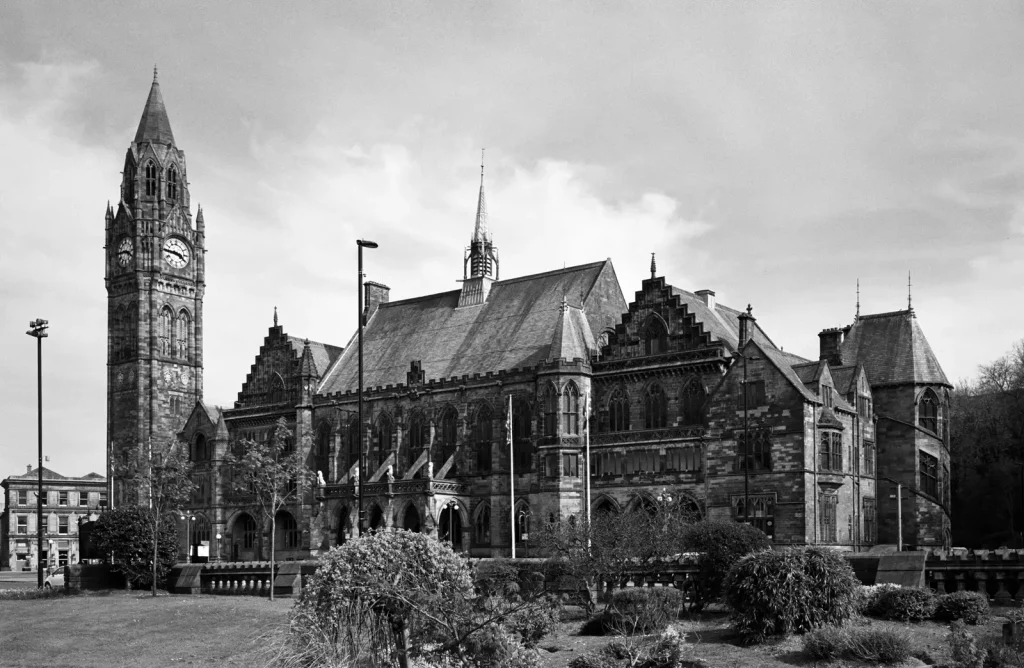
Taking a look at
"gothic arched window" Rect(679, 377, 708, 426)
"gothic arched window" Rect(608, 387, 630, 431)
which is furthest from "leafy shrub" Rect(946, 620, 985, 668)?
"gothic arched window" Rect(608, 387, 630, 431)

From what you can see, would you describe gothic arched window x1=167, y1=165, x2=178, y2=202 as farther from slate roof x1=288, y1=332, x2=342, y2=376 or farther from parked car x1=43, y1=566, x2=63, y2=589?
parked car x1=43, y1=566, x2=63, y2=589

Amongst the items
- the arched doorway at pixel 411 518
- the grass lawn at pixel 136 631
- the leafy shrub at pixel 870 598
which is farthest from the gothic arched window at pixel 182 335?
the leafy shrub at pixel 870 598

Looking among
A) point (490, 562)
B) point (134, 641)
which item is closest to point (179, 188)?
point (490, 562)

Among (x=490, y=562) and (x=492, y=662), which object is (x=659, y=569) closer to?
(x=490, y=562)

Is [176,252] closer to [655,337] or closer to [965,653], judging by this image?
[655,337]

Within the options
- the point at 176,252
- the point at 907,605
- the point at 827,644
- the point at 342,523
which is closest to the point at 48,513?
the point at 176,252

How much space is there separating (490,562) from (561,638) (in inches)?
529

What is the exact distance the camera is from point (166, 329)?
328ft

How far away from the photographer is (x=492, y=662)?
65.3 feet

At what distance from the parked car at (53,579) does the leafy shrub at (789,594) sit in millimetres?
33912

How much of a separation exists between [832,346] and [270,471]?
34.0 meters

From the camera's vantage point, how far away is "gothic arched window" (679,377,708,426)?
68.6 m

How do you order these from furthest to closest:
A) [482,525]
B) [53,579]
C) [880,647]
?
[482,525] < [53,579] < [880,647]

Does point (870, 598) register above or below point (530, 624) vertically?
below
